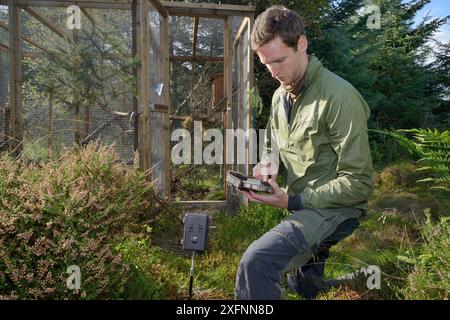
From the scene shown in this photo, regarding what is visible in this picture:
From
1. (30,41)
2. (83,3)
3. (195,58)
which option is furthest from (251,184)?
(195,58)

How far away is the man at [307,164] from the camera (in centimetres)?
232

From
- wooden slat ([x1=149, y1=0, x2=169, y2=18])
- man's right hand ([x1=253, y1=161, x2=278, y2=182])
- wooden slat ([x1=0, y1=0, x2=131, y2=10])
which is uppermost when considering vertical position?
wooden slat ([x1=0, y1=0, x2=131, y2=10])

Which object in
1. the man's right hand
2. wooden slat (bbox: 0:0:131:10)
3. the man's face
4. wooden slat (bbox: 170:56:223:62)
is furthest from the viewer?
wooden slat (bbox: 170:56:223:62)

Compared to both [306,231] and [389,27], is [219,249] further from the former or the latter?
[389,27]

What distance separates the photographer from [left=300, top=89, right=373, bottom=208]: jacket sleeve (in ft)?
7.96

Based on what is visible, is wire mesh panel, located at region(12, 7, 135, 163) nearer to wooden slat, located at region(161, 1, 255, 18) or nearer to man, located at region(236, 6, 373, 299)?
wooden slat, located at region(161, 1, 255, 18)

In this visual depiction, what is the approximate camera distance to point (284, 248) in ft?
7.67

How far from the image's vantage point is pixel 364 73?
9.62 m

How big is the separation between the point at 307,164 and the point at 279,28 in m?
0.85

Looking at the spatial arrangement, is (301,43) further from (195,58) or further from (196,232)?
(195,58)

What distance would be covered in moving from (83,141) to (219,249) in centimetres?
246

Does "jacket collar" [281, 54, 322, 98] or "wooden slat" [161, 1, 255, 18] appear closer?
"jacket collar" [281, 54, 322, 98]

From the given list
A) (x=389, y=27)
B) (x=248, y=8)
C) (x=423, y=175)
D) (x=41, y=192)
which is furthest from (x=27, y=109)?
(x=389, y=27)

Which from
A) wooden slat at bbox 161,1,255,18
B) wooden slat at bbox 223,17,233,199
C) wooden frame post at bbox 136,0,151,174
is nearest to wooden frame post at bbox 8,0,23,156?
wooden frame post at bbox 136,0,151,174
